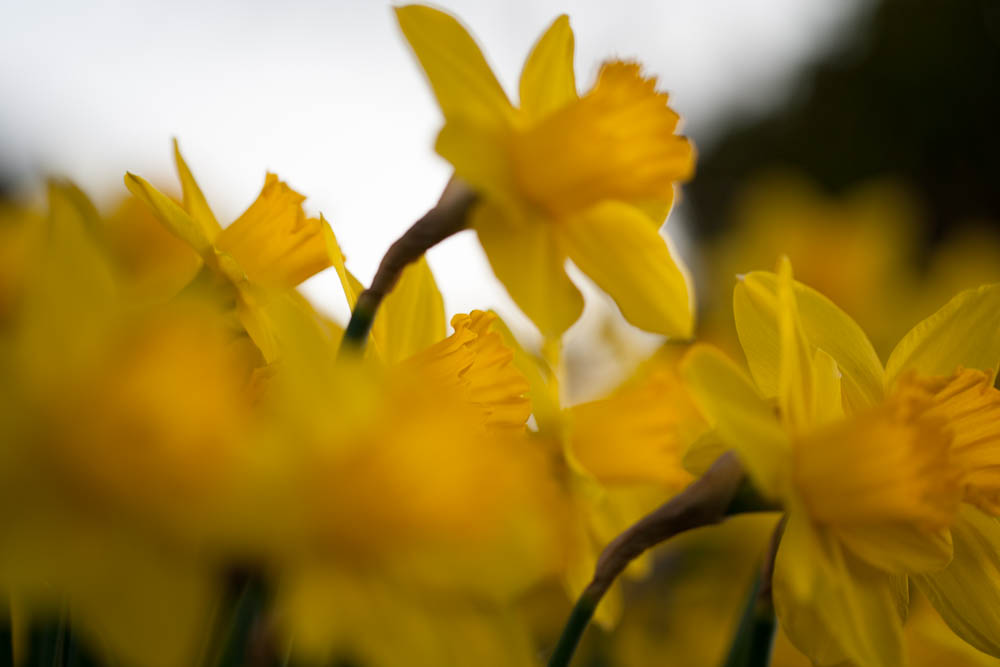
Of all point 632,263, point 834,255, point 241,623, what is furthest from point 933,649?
point 834,255

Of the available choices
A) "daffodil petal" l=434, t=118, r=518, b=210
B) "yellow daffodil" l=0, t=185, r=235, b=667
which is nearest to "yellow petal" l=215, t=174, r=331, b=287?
"daffodil petal" l=434, t=118, r=518, b=210

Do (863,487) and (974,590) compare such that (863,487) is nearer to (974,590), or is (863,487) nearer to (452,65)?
(974,590)

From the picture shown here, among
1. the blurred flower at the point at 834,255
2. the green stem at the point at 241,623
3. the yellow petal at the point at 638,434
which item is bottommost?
the blurred flower at the point at 834,255

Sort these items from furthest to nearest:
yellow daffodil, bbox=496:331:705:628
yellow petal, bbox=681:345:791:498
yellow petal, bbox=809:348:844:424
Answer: yellow daffodil, bbox=496:331:705:628 → yellow petal, bbox=809:348:844:424 → yellow petal, bbox=681:345:791:498

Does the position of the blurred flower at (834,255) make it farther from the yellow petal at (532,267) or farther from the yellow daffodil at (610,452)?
the yellow petal at (532,267)

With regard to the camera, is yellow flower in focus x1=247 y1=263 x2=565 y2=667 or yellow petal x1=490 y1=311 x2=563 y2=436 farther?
yellow petal x1=490 y1=311 x2=563 y2=436

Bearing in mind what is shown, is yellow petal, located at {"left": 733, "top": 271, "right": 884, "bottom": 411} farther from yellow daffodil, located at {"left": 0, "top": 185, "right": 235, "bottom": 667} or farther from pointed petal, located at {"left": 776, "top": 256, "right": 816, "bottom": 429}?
yellow daffodil, located at {"left": 0, "top": 185, "right": 235, "bottom": 667}

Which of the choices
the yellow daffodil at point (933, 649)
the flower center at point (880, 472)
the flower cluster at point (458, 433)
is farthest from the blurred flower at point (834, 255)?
the flower center at point (880, 472)

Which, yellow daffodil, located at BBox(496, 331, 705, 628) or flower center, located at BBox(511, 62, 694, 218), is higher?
flower center, located at BBox(511, 62, 694, 218)
